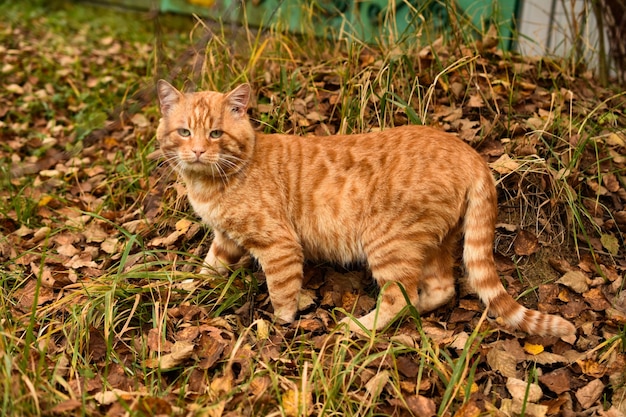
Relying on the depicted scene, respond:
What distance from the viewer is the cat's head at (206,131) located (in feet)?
12.3

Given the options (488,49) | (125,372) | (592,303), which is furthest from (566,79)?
(125,372)

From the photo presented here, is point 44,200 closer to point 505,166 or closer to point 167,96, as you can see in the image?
point 167,96

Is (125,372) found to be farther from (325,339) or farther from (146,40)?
(146,40)

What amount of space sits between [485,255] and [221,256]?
1717mm

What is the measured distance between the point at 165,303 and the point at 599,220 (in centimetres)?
296

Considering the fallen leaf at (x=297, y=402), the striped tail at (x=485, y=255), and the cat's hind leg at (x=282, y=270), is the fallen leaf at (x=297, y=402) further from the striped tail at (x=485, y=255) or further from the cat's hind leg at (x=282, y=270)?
the striped tail at (x=485, y=255)

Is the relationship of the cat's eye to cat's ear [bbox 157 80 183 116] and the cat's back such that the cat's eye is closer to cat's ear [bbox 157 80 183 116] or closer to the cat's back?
cat's ear [bbox 157 80 183 116]

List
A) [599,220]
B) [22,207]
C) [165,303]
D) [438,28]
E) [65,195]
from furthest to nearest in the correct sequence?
[438,28] → [65,195] → [22,207] → [599,220] → [165,303]

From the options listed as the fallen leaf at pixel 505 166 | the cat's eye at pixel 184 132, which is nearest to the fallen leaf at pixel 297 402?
the cat's eye at pixel 184 132

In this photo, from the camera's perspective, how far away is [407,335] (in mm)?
3596

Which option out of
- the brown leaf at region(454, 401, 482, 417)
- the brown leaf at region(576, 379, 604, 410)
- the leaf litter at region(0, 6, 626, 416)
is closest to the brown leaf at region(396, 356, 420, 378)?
the leaf litter at region(0, 6, 626, 416)

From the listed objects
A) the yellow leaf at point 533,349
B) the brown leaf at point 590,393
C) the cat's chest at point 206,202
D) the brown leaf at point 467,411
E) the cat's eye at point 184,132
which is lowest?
the brown leaf at point 590,393

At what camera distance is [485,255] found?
3.61 metres

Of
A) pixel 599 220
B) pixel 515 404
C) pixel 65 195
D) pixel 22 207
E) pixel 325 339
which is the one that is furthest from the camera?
pixel 65 195
